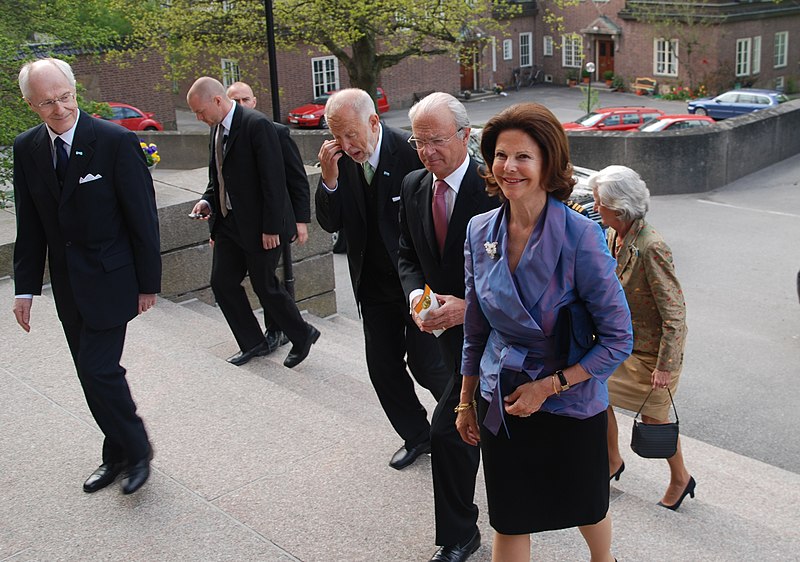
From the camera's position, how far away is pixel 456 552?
3730 millimetres

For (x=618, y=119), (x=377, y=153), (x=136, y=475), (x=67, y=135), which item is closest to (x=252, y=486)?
(x=136, y=475)

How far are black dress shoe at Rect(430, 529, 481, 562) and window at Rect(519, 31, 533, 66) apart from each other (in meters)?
43.0

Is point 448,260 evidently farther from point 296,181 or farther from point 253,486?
point 296,181

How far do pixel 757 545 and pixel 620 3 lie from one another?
39.7m

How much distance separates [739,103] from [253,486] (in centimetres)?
2929

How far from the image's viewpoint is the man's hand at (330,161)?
4.45 m

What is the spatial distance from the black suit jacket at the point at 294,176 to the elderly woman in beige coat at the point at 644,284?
99.9 inches

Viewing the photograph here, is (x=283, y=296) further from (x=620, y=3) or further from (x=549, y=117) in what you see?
(x=620, y=3)

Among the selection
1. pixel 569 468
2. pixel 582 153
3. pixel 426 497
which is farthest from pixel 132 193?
pixel 582 153

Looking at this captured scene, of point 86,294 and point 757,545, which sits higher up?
point 86,294

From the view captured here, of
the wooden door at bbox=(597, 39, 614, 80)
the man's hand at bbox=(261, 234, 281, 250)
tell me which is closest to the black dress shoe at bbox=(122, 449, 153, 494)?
the man's hand at bbox=(261, 234, 281, 250)

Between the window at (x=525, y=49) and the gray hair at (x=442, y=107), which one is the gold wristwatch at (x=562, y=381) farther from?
the window at (x=525, y=49)

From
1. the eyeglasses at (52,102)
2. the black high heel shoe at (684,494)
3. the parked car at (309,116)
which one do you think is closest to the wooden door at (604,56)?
the parked car at (309,116)

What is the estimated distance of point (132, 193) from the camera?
165 inches
